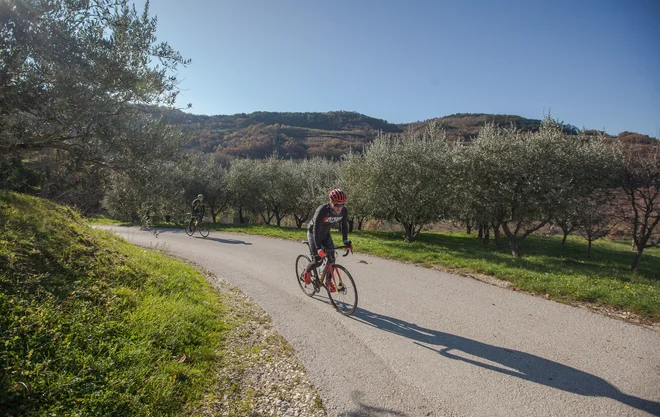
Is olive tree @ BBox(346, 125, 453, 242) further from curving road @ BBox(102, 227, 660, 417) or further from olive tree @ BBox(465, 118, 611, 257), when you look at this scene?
curving road @ BBox(102, 227, 660, 417)

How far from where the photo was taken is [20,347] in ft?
10.2

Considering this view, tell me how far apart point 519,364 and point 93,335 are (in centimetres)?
545

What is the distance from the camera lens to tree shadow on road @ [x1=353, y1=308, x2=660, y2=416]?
3707 mm

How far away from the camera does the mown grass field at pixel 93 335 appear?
292 centimetres

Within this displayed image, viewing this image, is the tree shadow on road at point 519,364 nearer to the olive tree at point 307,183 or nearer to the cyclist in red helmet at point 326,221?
the cyclist in red helmet at point 326,221

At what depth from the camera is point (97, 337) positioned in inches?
147

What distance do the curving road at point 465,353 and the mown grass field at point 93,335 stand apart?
1319 mm

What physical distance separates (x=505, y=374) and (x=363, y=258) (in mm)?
7446

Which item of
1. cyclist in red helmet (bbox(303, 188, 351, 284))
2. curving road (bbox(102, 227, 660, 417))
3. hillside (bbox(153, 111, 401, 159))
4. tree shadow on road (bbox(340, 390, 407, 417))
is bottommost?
tree shadow on road (bbox(340, 390, 407, 417))

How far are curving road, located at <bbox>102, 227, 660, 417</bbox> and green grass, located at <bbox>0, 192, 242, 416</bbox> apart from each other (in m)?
1.51

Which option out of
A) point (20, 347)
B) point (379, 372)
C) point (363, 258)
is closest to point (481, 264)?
point (363, 258)

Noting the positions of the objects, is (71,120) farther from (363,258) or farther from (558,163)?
(558,163)

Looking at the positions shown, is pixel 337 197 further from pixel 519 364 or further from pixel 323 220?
pixel 519 364

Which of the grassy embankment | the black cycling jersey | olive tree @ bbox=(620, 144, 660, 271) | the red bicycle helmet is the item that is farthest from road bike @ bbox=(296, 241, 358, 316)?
olive tree @ bbox=(620, 144, 660, 271)
